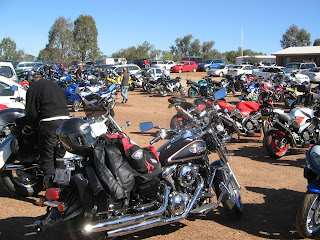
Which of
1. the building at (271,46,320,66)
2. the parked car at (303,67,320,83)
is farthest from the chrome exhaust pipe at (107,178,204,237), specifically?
the building at (271,46,320,66)

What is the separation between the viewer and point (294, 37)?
77.6 metres

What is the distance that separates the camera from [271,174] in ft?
20.9

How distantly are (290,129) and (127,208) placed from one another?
515cm

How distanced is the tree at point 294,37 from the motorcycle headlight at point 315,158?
264ft

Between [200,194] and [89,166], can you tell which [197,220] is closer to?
[200,194]

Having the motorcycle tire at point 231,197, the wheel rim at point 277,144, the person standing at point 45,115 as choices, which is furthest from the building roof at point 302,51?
the person standing at point 45,115

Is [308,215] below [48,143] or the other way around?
below

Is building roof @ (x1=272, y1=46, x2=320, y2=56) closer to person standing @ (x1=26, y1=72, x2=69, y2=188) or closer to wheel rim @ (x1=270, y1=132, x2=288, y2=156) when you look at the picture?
wheel rim @ (x1=270, y1=132, x2=288, y2=156)

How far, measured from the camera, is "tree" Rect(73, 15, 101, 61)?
→ 62031mm

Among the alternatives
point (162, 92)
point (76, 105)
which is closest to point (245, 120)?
point (76, 105)

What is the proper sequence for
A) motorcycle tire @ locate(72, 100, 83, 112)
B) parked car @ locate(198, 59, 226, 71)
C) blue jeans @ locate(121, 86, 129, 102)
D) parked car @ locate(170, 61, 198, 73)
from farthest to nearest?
1. parked car @ locate(198, 59, 226, 71)
2. parked car @ locate(170, 61, 198, 73)
3. blue jeans @ locate(121, 86, 129, 102)
4. motorcycle tire @ locate(72, 100, 83, 112)

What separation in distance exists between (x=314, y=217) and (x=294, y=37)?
82079 millimetres

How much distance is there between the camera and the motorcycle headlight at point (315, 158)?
3.84m

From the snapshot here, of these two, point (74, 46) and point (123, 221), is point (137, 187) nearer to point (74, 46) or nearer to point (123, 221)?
point (123, 221)
